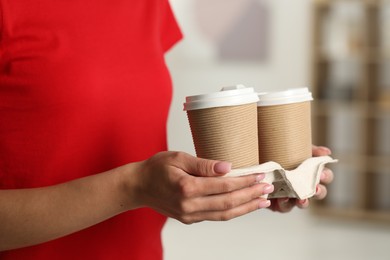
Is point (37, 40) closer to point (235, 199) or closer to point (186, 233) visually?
point (235, 199)

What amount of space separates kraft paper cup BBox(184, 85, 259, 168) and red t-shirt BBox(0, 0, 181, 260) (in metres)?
0.15

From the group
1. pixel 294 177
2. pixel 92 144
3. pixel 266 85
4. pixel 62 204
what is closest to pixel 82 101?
pixel 92 144

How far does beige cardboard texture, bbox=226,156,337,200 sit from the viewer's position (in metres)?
1.05

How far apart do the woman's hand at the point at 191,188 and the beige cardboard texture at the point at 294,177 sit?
75 millimetres

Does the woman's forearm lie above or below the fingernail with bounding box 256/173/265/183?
below

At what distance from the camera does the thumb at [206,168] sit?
3.04 ft

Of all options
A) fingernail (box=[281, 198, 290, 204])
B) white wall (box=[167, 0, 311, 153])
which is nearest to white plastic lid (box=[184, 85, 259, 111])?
fingernail (box=[281, 198, 290, 204])

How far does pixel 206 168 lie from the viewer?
0.93m

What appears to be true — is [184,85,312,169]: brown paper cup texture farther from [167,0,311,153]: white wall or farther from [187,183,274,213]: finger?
[167,0,311,153]: white wall

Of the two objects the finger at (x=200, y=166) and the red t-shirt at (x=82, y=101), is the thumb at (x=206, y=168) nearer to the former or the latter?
the finger at (x=200, y=166)

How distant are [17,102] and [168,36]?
45 cm

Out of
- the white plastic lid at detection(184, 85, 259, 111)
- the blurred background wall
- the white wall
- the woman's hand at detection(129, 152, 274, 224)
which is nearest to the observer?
the woman's hand at detection(129, 152, 274, 224)

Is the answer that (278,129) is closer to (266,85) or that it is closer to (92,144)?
(92,144)

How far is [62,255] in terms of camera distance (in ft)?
3.69
